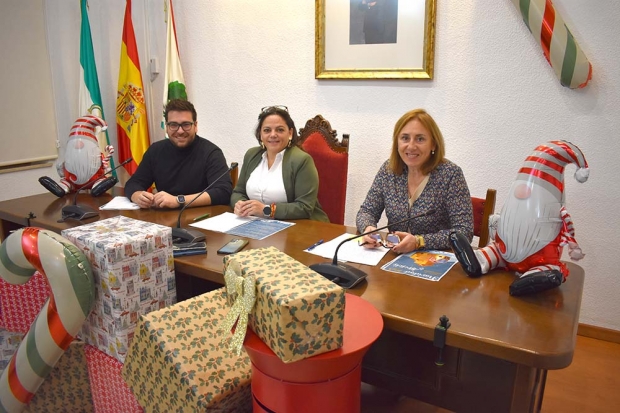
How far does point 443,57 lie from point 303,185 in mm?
1097

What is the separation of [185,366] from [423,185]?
1.13 metres

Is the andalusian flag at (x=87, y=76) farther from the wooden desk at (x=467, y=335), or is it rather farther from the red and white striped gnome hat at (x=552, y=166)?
the red and white striped gnome hat at (x=552, y=166)

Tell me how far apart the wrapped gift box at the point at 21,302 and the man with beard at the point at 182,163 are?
2.96 feet

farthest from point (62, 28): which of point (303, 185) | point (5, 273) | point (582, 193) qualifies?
A: point (582, 193)

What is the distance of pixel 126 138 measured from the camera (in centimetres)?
371

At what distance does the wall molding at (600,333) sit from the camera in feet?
7.89

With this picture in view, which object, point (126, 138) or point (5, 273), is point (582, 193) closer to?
point (5, 273)

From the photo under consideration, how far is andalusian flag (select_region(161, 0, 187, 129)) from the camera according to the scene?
134 inches

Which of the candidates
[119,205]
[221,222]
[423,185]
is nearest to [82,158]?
[119,205]

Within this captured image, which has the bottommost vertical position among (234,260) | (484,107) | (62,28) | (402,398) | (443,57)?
(402,398)

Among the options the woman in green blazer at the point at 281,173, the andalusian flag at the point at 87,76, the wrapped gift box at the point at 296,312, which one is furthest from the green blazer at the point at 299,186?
the andalusian flag at the point at 87,76

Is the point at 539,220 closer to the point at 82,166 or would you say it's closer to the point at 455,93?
the point at 455,93

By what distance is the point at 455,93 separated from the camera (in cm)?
258

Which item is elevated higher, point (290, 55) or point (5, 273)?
point (290, 55)
